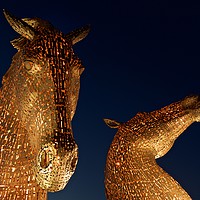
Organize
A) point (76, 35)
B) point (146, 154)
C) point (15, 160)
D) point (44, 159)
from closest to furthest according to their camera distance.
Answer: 1. point (44, 159)
2. point (15, 160)
3. point (76, 35)
4. point (146, 154)

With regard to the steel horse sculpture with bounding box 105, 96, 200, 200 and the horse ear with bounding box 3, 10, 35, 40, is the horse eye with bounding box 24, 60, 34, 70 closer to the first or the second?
the horse ear with bounding box 3, 10, 35, 40

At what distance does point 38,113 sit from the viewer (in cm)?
129

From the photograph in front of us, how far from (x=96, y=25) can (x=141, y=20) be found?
0.60 m

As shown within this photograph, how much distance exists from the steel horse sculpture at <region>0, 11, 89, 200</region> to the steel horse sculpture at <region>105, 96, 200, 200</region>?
0.80m

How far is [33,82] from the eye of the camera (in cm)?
133

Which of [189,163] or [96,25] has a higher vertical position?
[96,25]

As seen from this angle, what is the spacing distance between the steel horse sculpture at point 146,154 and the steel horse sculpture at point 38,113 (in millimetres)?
799

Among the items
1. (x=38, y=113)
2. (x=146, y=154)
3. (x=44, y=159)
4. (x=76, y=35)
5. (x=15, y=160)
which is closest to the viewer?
(x=44, y=159)

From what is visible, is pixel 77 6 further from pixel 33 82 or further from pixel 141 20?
pixel 33 82

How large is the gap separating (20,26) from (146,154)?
1242mm

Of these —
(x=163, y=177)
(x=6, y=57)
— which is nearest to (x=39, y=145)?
(x=163, y=177)

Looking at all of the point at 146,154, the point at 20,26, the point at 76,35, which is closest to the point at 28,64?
the point at 20,26

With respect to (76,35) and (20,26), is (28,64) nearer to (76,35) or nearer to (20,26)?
(20,26)

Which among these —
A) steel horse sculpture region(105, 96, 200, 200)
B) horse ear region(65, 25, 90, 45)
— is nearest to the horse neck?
horse ear region(65, 25, 90, 45)
